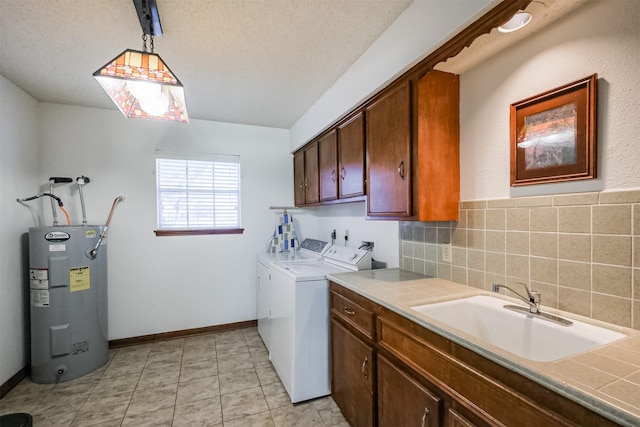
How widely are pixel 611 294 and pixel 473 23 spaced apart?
1217 millimetres

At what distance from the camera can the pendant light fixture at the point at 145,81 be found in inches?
50.2

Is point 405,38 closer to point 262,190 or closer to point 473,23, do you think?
point 473,23

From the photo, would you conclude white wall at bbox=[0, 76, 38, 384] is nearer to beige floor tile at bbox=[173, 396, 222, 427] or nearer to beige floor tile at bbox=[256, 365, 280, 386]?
beige floor tile at bbox=[173, 396, 222, 427]

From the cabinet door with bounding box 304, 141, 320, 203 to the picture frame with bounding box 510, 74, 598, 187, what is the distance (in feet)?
5.98

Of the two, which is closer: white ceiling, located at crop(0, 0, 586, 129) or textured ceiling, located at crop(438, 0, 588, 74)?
textured ceiling, located at crop(438, 0, 588, 74)

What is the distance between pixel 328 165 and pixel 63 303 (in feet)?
8.49

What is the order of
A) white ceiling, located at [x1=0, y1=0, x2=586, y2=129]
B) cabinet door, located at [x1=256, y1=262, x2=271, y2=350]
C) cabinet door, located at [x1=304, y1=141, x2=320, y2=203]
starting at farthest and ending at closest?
cabinet door, located at [x1=304, y1=141, x2=320, y2=203] < cabinet door, located at [x1=256, y1=262, x2=271, y2=350] < white ceiling, located at [x1=0, y1=0, x2=586, y2=129]

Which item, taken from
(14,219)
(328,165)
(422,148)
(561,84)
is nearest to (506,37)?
(561,84)

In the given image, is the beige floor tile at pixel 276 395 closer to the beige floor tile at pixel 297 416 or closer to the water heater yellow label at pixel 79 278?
the beige floor tile at pixel 297 416

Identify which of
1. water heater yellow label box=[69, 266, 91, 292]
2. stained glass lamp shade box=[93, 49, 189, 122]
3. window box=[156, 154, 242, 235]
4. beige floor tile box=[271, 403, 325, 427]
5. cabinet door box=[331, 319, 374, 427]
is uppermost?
stained glass lamp shade box=[93, 49, 189, 122]

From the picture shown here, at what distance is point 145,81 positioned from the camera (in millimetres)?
1298

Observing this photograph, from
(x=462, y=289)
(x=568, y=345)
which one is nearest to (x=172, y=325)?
(x=462, y=289)

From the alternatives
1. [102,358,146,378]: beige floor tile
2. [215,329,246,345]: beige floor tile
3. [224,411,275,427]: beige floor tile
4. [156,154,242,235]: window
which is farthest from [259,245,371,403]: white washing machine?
[156,154,242,235]: window

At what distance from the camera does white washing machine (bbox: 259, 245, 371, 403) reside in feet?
6.81
